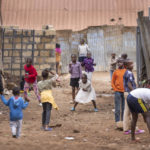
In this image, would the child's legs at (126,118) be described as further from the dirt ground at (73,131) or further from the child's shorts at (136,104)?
the child's shorts at (136,104)

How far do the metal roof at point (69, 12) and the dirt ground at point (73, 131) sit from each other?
10.2 m

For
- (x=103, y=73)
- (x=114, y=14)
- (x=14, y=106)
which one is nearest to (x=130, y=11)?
(x=114, y=14)

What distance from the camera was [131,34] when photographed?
65.9 feet

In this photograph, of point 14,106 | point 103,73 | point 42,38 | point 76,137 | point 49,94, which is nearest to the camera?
point 14,106

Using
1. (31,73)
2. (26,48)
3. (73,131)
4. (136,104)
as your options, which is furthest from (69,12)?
(136,104)

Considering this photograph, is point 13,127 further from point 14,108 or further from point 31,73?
point 31,73

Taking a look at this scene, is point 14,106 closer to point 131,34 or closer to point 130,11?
point 131,34

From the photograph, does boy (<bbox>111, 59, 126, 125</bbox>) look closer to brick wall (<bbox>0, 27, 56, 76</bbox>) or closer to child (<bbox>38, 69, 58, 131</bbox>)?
child (<bbox>38, 69, 58, 131</bbox>)

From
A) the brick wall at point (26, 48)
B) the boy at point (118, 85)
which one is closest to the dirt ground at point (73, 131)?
the boy at point (118, 85)

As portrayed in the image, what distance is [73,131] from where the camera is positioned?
289 inches

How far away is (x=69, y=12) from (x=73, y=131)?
15670 millimetres

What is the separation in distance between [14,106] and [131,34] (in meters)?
14.8

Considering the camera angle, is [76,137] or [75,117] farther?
[75,117]

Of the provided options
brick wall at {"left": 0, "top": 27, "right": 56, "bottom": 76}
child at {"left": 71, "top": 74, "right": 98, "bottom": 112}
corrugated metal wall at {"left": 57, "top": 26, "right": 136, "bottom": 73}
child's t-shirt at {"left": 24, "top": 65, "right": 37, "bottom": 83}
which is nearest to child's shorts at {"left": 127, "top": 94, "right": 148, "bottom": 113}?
child at {"left": 71, "top": 74, "right": 98, "bottom": 112}
